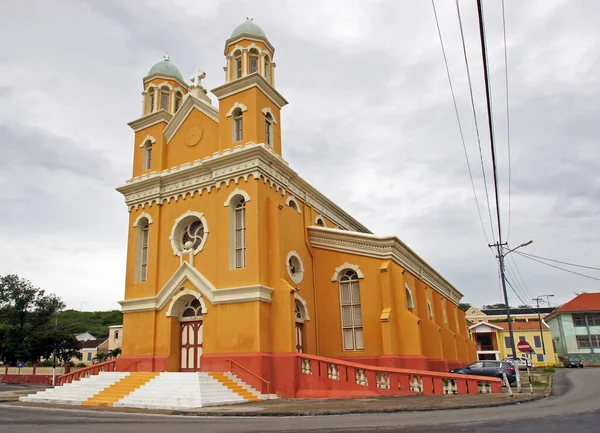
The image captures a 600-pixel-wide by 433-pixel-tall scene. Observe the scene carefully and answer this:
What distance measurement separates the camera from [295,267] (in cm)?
2230

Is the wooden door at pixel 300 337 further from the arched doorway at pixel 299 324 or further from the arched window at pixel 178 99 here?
the arched window at pixel 178 99

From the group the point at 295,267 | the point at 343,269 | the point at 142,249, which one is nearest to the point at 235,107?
the point at 295,267

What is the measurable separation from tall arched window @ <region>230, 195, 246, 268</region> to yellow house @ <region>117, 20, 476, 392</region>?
1.8 inches

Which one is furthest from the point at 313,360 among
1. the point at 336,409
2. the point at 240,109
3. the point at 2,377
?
the point at 2,377

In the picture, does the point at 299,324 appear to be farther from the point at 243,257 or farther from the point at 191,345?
the point at 191,345

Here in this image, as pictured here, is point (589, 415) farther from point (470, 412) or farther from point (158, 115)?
point (158, 115)

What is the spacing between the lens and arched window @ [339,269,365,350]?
22.2 meters

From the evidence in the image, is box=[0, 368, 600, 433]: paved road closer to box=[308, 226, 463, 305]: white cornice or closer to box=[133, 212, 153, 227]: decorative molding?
box=[308, 226, 463, 305]: white cornice

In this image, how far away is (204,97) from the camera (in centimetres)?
2514

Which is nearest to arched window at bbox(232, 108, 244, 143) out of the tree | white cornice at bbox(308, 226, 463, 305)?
white cornice at bbox(308, 226, 463, 305)

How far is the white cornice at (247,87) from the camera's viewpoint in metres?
22.0

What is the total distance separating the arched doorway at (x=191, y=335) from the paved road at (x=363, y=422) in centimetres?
710

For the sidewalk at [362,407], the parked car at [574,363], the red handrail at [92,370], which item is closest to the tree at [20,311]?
the red handrail at [92,370]

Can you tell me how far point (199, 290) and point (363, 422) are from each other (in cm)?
1162
